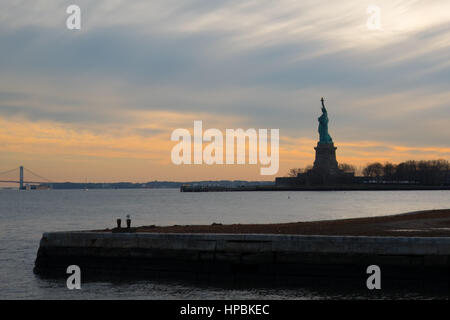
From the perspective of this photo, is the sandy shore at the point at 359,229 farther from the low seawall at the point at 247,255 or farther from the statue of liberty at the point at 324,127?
the statue of liberty at the point at 324,127

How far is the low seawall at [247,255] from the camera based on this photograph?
25.0 metres

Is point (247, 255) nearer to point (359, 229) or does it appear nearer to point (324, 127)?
point (359, 229)

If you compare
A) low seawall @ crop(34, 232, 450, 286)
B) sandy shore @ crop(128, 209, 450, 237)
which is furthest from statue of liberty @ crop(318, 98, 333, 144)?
low seawall @ crop(34, 232, 450, 286)

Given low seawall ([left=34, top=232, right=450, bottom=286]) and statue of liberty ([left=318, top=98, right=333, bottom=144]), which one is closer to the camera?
low seawall ([left=34, top=232, right=450, bottom=286])

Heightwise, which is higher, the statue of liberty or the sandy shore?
the statue of liberty

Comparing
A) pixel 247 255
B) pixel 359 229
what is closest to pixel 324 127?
pixel 359 229

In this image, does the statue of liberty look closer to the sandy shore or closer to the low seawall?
the sandy shore

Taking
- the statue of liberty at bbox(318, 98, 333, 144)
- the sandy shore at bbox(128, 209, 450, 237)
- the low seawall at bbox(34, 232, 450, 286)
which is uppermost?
the statue of liberty at bbox(318, 98, 333, 144)

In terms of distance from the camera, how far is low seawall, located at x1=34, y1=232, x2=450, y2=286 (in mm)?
24953

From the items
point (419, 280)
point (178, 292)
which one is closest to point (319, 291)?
point (419, 280)

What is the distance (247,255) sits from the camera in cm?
2659

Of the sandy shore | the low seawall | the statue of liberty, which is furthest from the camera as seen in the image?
the statue of liberty

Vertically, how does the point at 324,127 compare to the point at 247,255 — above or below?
above
